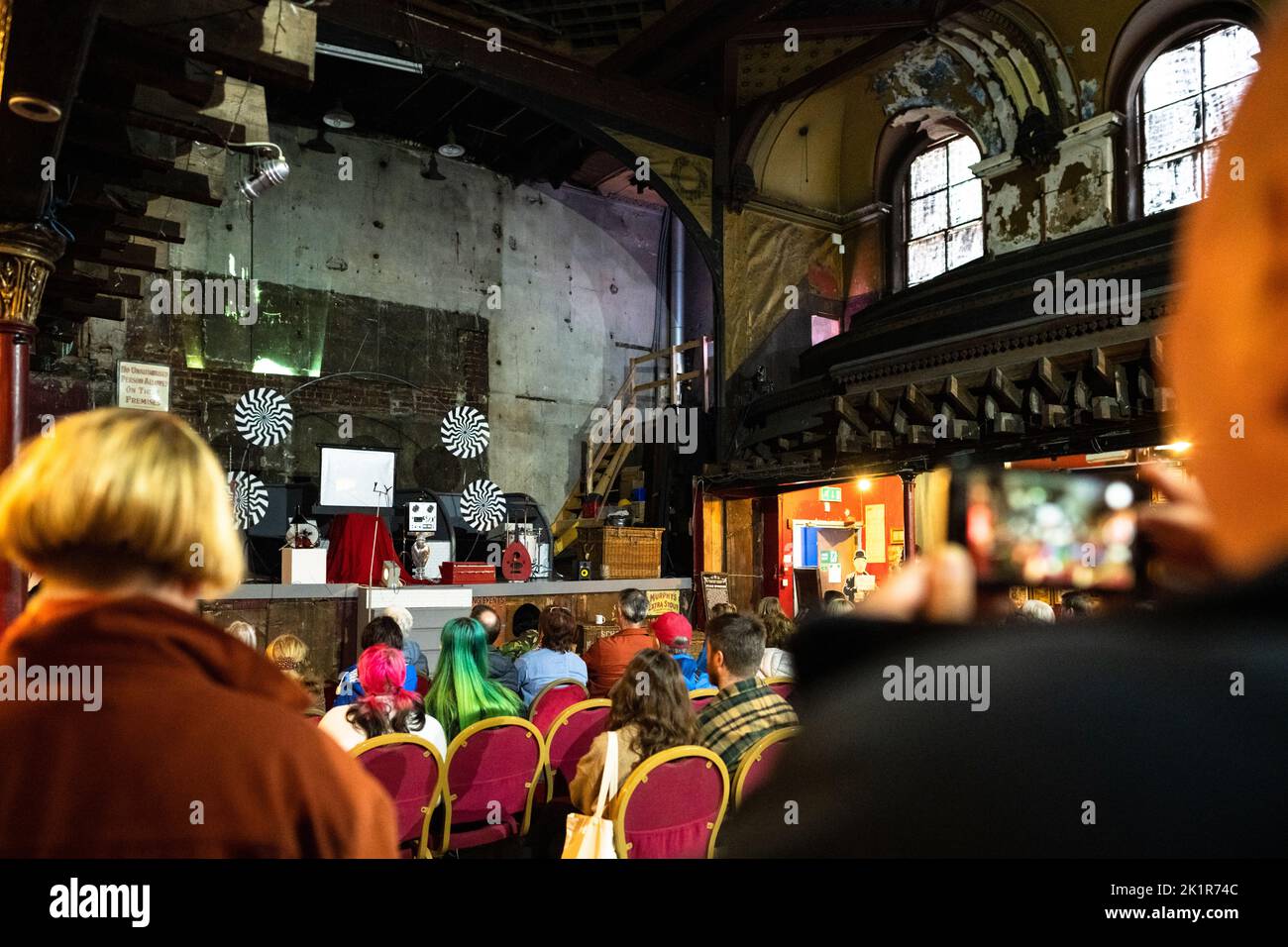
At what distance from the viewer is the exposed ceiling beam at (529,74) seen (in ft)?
29.6

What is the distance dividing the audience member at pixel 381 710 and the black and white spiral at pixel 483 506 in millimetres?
8757

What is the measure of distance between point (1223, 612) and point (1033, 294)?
8.39 m

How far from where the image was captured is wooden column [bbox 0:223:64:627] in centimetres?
404

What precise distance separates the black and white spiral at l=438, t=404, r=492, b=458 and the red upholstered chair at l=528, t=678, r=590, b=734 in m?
8.57

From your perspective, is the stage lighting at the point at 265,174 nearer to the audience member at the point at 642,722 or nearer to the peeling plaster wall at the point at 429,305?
the peeling plaster wall at the point at 429,305

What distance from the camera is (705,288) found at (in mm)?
14141

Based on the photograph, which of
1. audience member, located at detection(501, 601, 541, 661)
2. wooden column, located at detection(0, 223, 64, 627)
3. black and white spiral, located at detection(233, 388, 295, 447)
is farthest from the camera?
black and white spiral, located at detection(233, 388, 295, 447)

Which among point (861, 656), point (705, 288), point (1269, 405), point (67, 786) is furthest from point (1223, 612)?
point (705, 288)

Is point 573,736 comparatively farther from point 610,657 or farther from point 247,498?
point 247,498

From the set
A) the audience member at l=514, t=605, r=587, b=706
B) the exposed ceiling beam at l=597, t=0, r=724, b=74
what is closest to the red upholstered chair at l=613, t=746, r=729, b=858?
the audience member at l=514, t=605, r=587, b=706

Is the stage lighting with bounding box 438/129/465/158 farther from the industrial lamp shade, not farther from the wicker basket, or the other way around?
the wicker basket

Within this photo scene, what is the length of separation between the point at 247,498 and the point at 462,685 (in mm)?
8085

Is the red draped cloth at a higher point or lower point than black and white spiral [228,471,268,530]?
lower

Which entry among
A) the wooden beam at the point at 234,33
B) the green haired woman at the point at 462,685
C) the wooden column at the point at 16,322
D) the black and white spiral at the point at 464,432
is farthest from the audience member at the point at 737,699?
the black and white spiral at the point at 464,432
